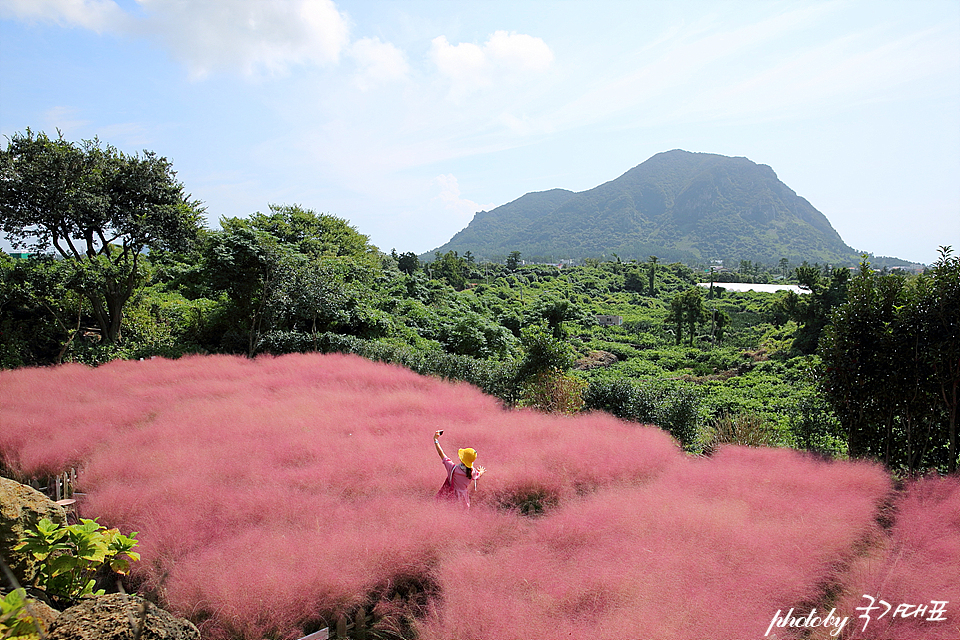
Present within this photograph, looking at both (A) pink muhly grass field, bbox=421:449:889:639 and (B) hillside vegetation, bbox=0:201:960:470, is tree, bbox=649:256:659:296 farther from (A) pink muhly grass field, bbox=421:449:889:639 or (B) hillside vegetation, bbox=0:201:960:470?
(A) pink muhly grass field, bbox=421:449:889:639

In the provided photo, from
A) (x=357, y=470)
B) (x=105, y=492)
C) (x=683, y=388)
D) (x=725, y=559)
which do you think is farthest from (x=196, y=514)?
(x=683, y=388)

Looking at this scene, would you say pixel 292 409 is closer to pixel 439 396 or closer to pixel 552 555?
pixel 439 396

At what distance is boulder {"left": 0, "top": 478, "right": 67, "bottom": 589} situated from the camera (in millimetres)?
3938

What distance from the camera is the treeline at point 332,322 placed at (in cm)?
770

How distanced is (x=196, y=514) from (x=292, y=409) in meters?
3.88

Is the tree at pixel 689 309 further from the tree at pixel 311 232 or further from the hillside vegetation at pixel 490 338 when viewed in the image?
the tree at pixel 311 232

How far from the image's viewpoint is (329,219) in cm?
2884

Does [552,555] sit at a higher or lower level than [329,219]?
lower

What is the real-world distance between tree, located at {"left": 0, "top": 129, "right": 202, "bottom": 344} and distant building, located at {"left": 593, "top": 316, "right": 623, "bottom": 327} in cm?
5211

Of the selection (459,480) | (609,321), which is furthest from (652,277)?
(459,480)

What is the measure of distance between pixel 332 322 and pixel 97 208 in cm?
759

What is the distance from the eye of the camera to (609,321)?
62938mm

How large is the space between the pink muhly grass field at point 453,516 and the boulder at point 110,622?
3.18 feet

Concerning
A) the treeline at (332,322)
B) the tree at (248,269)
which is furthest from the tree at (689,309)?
the tree at (248,269)
